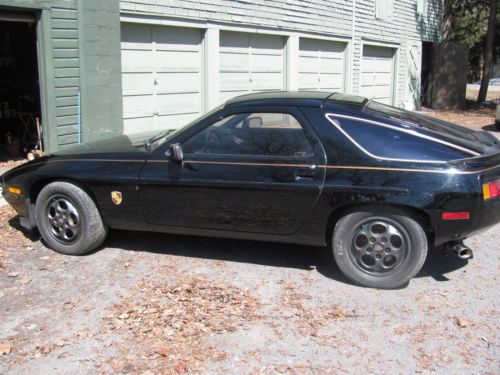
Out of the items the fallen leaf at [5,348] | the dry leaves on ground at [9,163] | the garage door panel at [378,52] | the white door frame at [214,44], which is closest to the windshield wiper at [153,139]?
the fallen leaf at [5,348]

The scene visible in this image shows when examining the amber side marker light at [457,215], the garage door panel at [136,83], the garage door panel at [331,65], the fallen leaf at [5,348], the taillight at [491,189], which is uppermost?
the garage door panel at [331,65]

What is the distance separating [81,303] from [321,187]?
2.10 meters

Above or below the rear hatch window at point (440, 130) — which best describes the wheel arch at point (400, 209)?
below

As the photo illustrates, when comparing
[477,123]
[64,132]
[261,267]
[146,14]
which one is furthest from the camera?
[477,123]

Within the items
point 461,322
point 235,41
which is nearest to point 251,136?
point 461,322

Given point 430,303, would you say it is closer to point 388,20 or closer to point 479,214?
point 479,214

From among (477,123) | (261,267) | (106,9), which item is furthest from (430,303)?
(477,123)

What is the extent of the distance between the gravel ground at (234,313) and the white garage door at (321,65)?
971cm

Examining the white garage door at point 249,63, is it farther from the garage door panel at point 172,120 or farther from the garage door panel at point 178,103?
the garage door panel at point 172,120

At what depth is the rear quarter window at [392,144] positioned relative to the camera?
4195 mm

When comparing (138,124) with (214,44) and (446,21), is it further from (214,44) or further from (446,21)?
(446,21)

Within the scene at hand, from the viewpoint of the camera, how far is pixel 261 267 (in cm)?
488

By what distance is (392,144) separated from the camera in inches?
169

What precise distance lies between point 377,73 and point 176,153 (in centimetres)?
1539
